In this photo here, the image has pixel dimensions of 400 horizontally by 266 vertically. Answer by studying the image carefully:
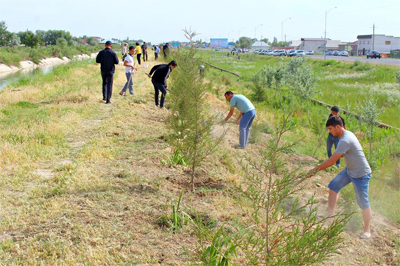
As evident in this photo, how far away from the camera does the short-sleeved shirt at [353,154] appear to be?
5430mm

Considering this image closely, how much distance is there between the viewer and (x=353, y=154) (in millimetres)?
5500

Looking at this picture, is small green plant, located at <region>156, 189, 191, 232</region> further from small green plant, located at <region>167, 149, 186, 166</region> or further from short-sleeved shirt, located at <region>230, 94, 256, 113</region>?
short-sleeved shirt, located at <region>230, 94, 256, 113</region>

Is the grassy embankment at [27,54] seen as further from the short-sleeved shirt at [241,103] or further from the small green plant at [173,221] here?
the small green plant at [173,221]

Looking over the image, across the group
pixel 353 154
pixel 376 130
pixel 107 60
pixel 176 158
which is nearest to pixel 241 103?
pixel 176 158

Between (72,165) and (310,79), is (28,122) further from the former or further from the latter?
(310,79)

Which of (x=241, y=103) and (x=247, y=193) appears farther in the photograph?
(x=241, y=103)

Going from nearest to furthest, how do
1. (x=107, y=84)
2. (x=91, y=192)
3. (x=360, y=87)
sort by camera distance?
(x=91, y=192) < (x=107, y=84) < (x=360, y=87)

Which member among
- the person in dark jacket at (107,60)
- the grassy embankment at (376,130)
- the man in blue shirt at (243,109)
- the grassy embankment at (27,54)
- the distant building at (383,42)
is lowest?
the grassy embankment at (376,130)

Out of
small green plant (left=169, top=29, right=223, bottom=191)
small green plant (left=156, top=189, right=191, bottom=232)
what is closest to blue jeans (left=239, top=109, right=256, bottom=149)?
small green plant (left=169, top=29, right=223, bottom=191)

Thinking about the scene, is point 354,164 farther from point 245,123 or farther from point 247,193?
point 245,123

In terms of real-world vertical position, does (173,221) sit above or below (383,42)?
below

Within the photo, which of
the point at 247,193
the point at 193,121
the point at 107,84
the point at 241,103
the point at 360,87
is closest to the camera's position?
the point at 247,193

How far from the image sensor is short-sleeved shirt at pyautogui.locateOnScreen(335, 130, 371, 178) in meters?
5.43


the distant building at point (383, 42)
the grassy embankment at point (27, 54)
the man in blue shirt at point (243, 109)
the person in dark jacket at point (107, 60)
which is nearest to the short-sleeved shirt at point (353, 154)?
the man in blue shirt at point (243, 109)
